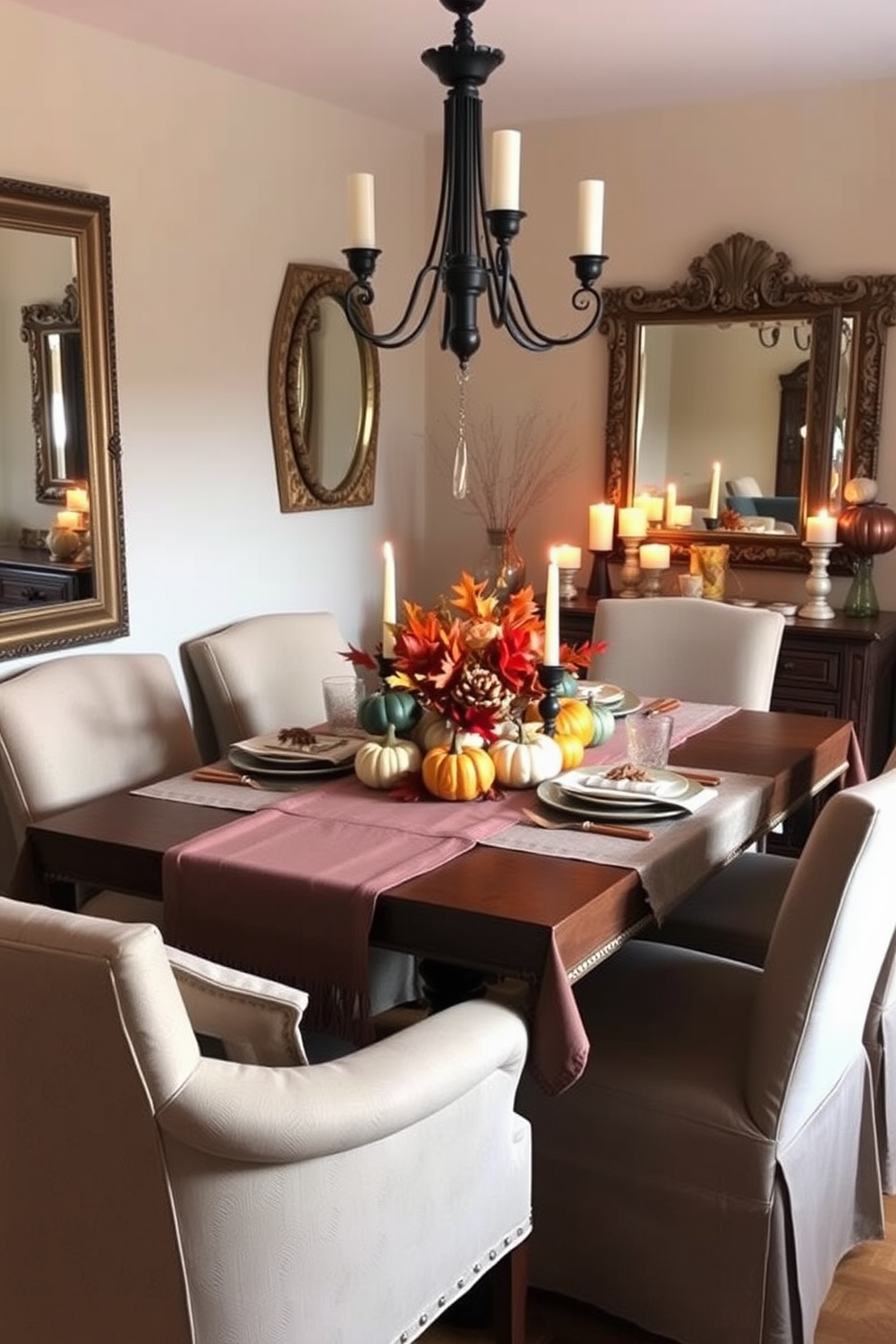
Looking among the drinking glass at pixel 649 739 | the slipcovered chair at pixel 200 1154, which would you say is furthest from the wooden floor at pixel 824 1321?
the drinking glass at pixel 649 739

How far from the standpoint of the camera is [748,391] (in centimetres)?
421

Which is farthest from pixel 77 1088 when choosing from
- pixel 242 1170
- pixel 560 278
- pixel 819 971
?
pixel 560 278

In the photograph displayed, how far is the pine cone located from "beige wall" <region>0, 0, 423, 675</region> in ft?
4.50

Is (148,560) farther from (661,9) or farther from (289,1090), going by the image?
(289,1090)

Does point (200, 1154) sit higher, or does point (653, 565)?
point (653, 565)

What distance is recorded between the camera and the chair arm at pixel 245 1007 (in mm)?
1526

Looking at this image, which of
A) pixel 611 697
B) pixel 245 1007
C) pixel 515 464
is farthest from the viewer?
pixel 515 464

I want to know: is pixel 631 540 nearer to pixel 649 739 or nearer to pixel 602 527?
pixel 602 527

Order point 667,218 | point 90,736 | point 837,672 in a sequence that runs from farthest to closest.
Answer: point 667,218
point 837,672
point 90,736

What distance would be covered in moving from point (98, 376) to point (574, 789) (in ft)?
5.79

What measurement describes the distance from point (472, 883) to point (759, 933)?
0.87 metres

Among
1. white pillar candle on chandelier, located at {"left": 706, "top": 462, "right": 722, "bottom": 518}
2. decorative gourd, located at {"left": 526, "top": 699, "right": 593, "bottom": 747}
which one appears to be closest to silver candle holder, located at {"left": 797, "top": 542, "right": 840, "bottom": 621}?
white pillar candle on chandelier, located at {"left": 706, "top": 462, "right": 722, "bottom": 518}

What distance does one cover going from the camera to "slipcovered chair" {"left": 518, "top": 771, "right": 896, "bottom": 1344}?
1921 mm

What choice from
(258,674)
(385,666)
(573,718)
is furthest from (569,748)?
(258,674)
